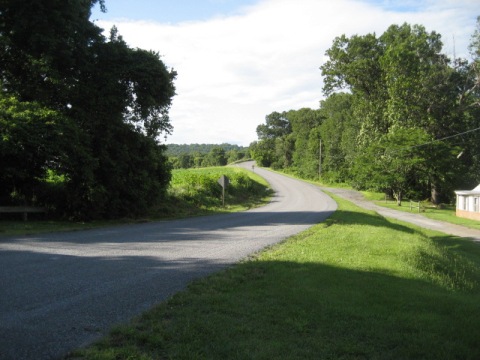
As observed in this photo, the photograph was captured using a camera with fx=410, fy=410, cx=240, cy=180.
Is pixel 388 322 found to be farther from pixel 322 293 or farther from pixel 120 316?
pixel 120 316

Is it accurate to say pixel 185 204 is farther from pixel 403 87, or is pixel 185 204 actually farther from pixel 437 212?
pixel 403 87

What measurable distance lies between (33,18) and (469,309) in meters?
17.8

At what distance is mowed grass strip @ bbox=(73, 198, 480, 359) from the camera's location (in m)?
4.55

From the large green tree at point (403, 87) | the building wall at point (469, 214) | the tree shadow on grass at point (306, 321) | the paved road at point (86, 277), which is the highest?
the large green tree at point (403, 87)

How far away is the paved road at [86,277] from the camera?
15.6ft

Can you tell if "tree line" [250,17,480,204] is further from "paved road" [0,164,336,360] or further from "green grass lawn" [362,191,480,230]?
"paved road" [0,164,336,360]

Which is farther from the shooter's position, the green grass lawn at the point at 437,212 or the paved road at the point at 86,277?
the green grass lawn at the point at 437,212

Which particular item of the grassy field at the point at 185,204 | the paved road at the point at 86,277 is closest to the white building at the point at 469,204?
the grassy field at the point at 185,204

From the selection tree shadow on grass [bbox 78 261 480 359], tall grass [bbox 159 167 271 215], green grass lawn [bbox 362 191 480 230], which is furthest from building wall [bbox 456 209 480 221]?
tree shadow on grass [bbox 78 261 480 359]

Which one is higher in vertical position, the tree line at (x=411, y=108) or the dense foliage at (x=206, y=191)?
the tree line at (x=411, y=108)

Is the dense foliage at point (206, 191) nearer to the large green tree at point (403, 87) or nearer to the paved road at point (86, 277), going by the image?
the large green tree at point (403, 87)

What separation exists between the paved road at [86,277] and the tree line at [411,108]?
34.1m

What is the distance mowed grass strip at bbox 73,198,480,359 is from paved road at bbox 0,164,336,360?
1.63 ft

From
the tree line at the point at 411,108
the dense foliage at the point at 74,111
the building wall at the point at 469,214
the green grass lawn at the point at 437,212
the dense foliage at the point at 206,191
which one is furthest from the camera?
the tree line at the point at 411,108
